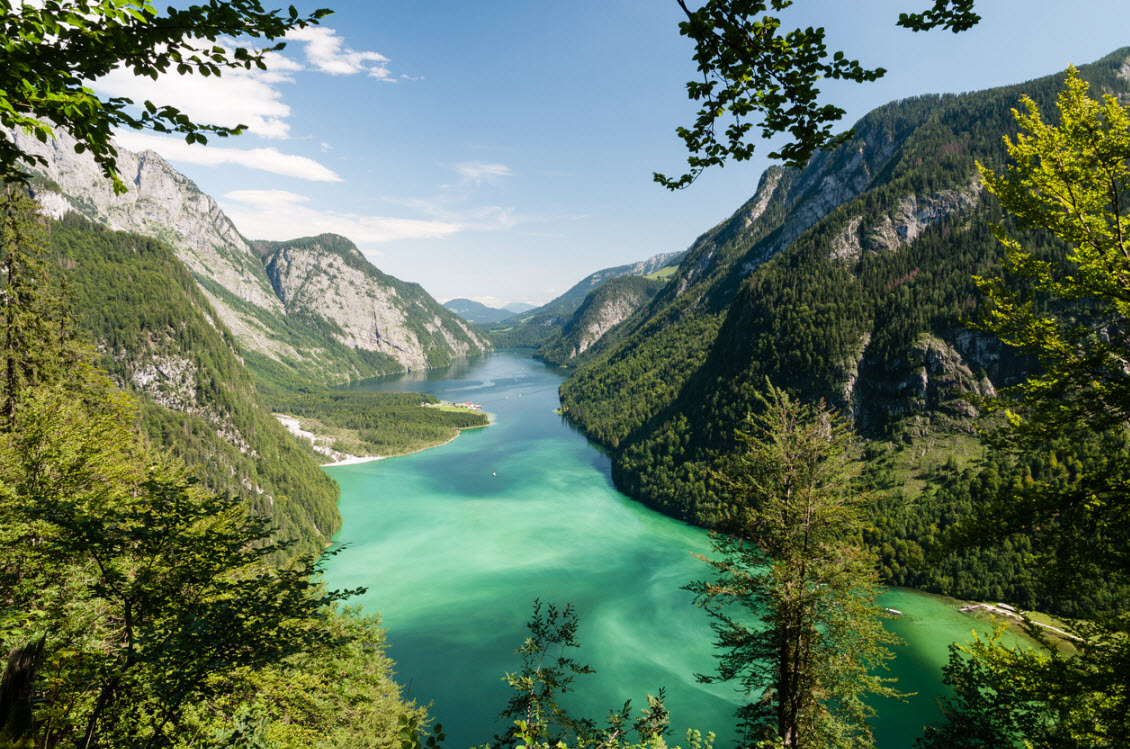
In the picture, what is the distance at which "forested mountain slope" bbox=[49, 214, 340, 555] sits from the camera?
80.1 m

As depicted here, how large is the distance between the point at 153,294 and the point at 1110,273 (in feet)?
506

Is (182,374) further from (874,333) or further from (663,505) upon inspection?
(874,333)

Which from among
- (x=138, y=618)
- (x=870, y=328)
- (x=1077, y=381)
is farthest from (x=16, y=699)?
(x=870, y=328)

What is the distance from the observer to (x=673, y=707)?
4044 centimetres

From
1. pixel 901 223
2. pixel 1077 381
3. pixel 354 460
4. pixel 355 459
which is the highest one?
pixel 901 223

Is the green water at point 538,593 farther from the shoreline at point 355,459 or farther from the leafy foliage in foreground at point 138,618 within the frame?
the leafy foliage in foreground at point 138,618

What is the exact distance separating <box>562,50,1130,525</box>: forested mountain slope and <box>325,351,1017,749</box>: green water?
40.4 feet

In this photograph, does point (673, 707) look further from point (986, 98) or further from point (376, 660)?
point (986, 98)

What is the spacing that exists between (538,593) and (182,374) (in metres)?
102

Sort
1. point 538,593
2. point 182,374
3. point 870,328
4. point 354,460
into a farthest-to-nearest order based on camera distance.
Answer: point 354,460 < point 182,374 < point 870,328 < point 538,593

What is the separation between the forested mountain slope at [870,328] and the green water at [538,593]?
40.4ft

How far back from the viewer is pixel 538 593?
5809 cm

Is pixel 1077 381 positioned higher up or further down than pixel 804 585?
higher up

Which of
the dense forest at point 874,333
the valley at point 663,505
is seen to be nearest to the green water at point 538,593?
the valley at point 663,505
